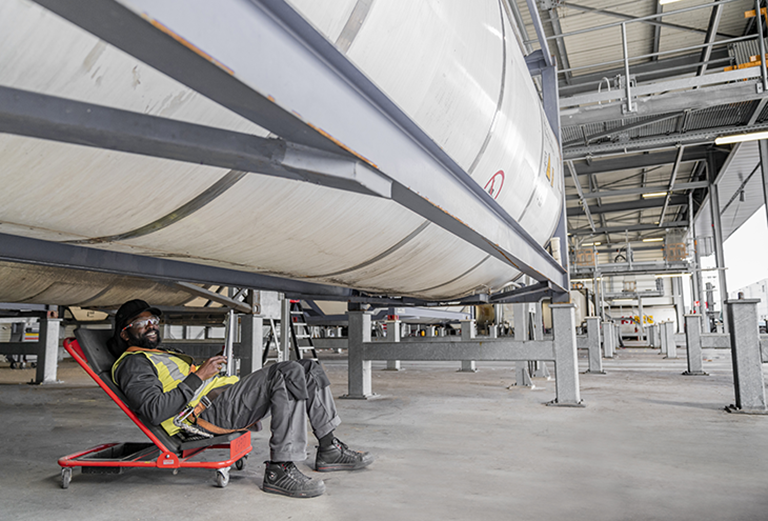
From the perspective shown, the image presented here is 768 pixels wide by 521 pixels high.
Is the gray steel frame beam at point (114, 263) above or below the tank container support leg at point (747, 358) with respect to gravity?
above

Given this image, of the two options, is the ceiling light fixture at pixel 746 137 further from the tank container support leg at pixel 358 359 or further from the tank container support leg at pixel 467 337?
the tank container support leg at pixel 358 359

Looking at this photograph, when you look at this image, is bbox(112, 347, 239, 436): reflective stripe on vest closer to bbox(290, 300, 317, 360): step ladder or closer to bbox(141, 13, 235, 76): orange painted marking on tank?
bbox(141, 13, 235, 76): orange painted marking on tank

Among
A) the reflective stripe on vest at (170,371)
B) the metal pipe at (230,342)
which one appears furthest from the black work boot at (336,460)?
the metal pipe at (230,342)

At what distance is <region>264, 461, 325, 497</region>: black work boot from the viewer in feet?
7.48

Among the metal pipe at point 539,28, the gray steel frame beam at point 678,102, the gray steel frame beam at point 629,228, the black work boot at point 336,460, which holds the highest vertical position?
the gray steel frame beam at point 629,228

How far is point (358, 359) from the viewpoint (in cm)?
583

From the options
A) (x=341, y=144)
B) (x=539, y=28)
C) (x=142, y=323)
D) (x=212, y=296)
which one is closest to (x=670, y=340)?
(x=539, y=28)

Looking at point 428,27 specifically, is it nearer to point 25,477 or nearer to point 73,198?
point 73,198

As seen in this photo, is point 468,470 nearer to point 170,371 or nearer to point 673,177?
point 170,371

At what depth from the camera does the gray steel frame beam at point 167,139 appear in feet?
3.22

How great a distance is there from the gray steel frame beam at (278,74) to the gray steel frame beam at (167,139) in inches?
1.7

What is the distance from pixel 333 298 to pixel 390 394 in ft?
4.72

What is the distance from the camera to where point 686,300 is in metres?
27.7

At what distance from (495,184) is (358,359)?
11.7ft
